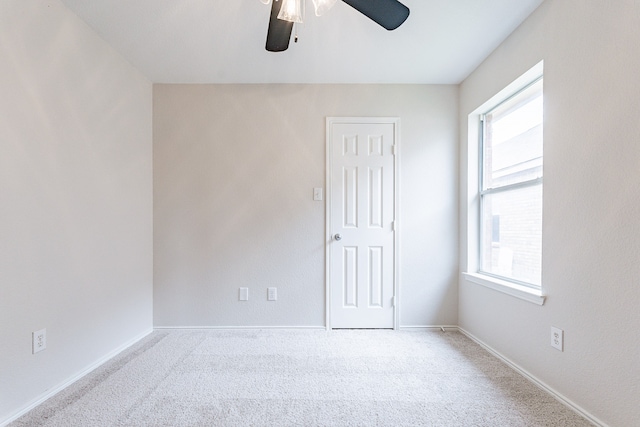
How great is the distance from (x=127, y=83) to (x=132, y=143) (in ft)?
1.62

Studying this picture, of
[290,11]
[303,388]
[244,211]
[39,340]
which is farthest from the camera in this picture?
[244,211]

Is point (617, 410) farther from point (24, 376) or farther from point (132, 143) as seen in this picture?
point (132, 143)

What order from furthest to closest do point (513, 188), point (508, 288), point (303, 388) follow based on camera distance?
point (513, 188) → point (508, 288) → point (303, 388)

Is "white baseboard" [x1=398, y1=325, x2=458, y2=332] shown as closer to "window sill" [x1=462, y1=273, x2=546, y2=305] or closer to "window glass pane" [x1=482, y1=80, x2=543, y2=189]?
"window sill" [x1=462, y1=273, x2=546, y2=305]

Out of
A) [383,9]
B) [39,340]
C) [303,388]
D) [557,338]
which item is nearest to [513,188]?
→ [557,338]

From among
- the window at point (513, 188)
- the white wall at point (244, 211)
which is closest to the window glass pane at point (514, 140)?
the window at point (513, 188)

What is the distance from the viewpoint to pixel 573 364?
Answer: 1.75 metres

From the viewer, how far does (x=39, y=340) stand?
1.86 m

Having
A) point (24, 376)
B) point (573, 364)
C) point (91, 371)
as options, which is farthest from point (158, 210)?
point (573, 364)

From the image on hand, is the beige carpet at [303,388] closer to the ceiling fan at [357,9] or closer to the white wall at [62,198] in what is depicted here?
the white wall at [62,198]

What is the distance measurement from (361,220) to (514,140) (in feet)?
4.66

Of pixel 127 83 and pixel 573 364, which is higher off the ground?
pixel 127 83

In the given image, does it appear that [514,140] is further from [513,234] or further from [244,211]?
[244,211]

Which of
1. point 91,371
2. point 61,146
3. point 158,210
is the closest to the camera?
point 61,146
